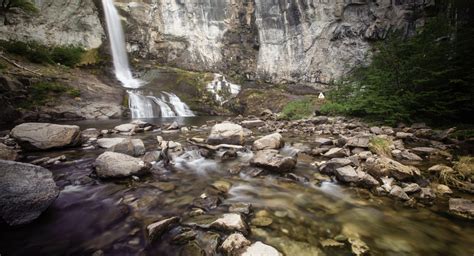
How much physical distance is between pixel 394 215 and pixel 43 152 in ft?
25.4

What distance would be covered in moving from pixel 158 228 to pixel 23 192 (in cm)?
169

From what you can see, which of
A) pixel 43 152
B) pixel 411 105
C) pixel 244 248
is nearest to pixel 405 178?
pixel 244 248

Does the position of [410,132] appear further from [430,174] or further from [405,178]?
[405,178]

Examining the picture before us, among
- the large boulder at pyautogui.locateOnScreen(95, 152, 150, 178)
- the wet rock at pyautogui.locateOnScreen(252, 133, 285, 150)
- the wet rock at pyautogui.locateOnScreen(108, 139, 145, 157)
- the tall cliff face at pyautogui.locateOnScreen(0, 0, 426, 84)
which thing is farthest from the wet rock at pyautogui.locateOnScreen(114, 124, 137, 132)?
the tall cliff face at pyautogui.locateOnScreen(0, 0, 426, 84)

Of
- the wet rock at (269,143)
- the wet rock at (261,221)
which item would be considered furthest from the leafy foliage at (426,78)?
the wet rock at (261,221)

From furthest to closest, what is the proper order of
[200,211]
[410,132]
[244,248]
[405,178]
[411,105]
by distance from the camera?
[411,105] → [410,132] → [405,178] → [200,211] → [244,248]

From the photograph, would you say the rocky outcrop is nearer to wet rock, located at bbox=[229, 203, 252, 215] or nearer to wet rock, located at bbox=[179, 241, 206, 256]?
wet rock, located at bbox=[229, 203, 252, 215]

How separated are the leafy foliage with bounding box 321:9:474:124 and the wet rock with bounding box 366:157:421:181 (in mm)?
4664

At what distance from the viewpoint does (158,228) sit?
8.68ft

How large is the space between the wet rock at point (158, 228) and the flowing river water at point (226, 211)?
0.25ft

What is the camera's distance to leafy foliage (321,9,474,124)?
739 cm

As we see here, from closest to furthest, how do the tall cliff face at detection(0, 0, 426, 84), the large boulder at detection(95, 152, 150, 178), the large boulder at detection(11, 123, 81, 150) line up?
the large boulder at detection(95, 152, 150, 178) → the large boulder at detection(11, 123, 81, 150) → the tall cliff face at detection(0, 0, 426, 84)

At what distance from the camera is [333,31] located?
23703 millimetres

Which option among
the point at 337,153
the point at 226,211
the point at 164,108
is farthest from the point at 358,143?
the point at 164,108
